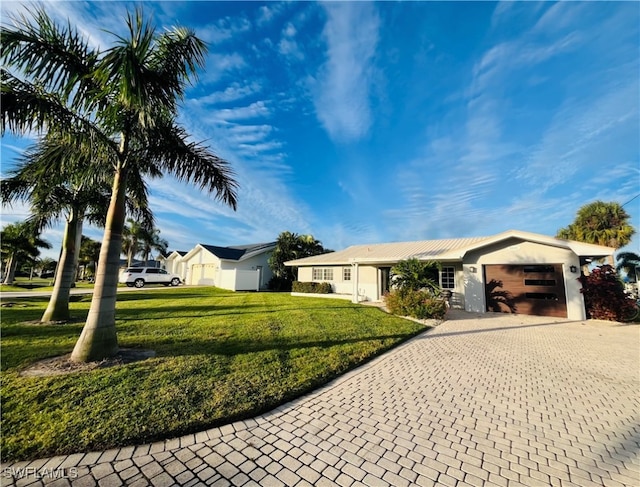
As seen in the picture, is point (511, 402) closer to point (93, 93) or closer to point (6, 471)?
point (6, 471)

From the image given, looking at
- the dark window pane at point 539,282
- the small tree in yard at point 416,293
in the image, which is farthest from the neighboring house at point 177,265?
the dark window pane at point 539,282

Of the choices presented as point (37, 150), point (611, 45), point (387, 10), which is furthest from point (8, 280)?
point (611, 45)

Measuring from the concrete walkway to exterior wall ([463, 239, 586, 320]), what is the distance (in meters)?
7.26

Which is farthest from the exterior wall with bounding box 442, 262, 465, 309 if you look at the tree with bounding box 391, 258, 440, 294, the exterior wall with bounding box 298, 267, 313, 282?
the exterior wall with bounding box 298, 267, 313, 282

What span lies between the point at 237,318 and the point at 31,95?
25.5 feet

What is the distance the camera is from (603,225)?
68.0 feet

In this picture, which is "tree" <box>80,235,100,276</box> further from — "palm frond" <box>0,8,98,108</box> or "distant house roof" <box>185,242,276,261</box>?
"palm frond" <box>0,8,98,108</box>

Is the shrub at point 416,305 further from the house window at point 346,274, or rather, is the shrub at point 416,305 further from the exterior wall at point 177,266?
the exterior wall at point 177,266

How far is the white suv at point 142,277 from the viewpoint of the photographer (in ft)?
78.6

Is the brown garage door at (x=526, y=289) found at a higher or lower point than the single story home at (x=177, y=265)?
lower

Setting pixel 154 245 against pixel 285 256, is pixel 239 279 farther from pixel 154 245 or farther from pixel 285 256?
pixel 154 245

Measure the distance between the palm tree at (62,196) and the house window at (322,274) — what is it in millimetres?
13940

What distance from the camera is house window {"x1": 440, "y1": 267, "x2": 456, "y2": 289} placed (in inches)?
589

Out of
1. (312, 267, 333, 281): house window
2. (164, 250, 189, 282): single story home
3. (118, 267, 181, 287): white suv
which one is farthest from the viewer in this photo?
(164, 250, 189, 282): single story home
